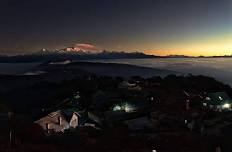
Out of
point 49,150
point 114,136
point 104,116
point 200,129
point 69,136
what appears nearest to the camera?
point 49,150

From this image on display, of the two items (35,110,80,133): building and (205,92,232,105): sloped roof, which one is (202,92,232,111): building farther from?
(35,110,80,133): building

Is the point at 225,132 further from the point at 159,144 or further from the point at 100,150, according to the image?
the point at 100,150

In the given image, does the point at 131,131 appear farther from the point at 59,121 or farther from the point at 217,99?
the point at 217,99

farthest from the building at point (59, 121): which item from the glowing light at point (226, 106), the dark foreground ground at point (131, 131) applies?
the glowing light at point (226, 106)

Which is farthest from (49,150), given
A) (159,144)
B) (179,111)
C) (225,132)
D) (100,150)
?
(179,111)

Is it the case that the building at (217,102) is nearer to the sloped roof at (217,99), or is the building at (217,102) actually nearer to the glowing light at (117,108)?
the sloped roof at (217,99)

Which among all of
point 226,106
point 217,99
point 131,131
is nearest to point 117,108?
point 131,131

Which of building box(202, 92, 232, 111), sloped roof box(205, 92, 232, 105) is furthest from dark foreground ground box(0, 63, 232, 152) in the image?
sloped roof box(205, 92, 232, 105)
